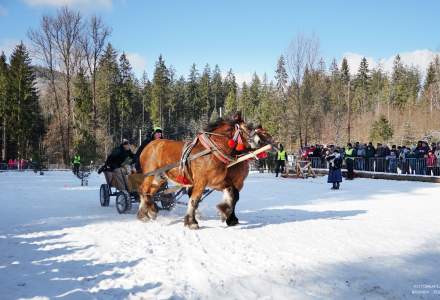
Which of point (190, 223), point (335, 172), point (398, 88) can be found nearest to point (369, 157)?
point (335, 172)

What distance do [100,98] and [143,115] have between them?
14.1 m

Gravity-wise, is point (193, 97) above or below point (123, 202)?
above

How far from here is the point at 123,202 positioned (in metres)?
11.3

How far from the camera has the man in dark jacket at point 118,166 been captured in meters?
11.6

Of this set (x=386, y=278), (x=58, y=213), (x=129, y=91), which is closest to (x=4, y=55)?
(x=129, y=91)

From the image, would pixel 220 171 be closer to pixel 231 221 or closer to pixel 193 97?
pixel 231 221

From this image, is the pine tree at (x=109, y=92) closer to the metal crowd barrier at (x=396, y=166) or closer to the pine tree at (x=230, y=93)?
the pine tree at (x=230, y=93)

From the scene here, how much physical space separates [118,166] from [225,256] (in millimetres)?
6180

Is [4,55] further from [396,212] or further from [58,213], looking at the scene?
[396,212]

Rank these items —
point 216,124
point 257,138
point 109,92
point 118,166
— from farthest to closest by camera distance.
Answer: point 109,92 < point 118,166 < point 216,124 < point 257,138

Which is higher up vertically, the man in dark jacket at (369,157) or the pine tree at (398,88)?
the pine tree at (398,88)

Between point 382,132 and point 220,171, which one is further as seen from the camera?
point 382,132

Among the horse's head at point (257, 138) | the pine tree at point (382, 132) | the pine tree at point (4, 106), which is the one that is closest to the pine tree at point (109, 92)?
the pine tree at point (4, 106)

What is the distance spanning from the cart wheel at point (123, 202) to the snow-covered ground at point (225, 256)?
340mm
